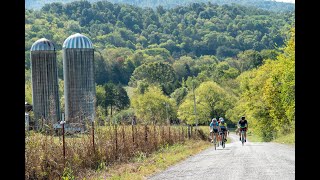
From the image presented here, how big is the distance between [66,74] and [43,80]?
242 centimetres

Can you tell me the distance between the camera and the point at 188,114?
90625 millimetres

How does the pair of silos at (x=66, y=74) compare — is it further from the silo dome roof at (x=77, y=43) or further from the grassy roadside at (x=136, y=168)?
the grassy roadside at (x=136, y=168)

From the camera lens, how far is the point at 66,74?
51.2 m

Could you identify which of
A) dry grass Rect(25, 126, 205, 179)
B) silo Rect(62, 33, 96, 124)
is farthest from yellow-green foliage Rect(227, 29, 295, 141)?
dry grass Rect(25, 126, 205, 179)

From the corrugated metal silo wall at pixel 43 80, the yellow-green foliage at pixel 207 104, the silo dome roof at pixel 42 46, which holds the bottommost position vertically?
the yellow-green foliage at pixel 207 104

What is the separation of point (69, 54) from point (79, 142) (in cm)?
3868

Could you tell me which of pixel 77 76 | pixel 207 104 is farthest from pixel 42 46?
pixel 207 104

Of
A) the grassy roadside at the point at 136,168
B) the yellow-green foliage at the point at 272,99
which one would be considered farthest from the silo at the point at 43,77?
the grassy roadside at the point at 136,168

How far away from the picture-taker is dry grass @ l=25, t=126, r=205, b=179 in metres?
11.8

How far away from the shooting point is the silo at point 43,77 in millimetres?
48844
